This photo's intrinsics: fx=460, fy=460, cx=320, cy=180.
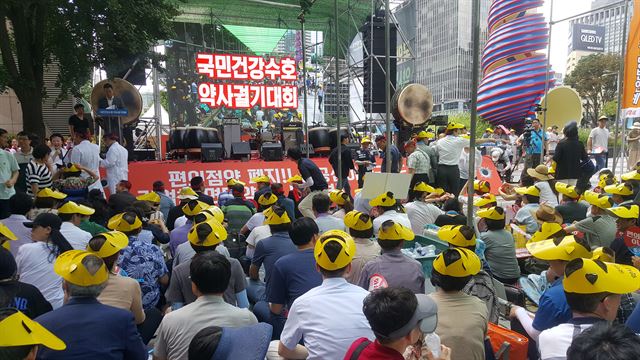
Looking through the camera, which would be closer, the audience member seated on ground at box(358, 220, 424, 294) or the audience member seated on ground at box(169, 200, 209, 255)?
the audience member seated on ground at box(358, 220, 424, 294)

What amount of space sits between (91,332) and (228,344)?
2.48 ft

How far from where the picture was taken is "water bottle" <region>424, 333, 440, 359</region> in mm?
1786

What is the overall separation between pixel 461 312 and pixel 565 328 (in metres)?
0.53

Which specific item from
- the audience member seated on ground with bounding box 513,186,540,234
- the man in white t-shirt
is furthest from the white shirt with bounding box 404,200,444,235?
the man in white t-shirt

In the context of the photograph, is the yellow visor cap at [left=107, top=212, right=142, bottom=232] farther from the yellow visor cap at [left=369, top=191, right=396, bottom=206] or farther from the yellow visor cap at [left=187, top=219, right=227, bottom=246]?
the yellow visor cap at [left=369, top=191, right=396, bottom=206]

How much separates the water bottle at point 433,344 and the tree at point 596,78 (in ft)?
123

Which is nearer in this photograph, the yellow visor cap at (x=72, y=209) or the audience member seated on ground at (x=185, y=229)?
the yellow visor cap at (x=72, y=209)

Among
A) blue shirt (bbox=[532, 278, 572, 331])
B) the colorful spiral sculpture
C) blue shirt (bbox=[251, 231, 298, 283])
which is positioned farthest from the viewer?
the colorful spiral sculpture

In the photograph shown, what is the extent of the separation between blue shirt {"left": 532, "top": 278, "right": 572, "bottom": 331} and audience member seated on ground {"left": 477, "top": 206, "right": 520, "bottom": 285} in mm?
1615

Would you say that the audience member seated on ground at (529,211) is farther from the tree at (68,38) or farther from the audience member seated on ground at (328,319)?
the tree at (68,38)

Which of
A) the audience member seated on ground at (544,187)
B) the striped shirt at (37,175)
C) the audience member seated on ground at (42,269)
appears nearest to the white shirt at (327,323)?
the audience member seated on ground at (42,269)

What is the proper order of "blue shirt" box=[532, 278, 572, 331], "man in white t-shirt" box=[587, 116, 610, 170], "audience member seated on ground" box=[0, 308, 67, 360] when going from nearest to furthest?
"audience member seated on ground" box=[0, 308, 67, 360]
"blue shirt" box=[532, 278, 572, 331]
"man in white t-shirt" box=[587, 116, 610, 170]

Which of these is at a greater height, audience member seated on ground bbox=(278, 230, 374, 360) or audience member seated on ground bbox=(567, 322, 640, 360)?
audience member seated on ground bbox=(567, 322, 640, 360)

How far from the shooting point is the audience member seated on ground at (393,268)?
318 centimetres
